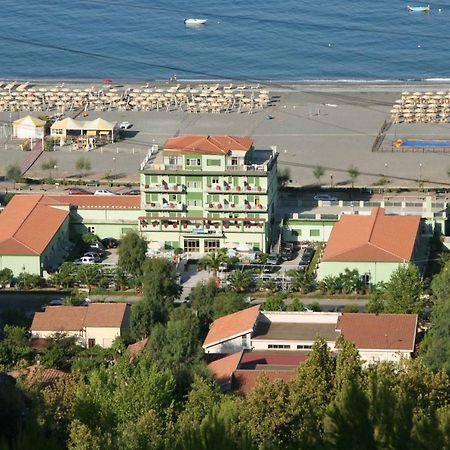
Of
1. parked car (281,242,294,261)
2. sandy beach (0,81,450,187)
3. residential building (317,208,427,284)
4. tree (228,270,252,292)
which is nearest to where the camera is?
tree (228,270,252,292)

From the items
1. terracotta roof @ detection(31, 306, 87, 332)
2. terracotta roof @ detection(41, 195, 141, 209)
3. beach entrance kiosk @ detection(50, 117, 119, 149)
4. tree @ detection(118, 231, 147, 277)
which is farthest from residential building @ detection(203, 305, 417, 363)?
beach entrance kiosk @ detection(50, 117, 119, 149)

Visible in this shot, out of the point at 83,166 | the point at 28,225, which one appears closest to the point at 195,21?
the point at 83,166

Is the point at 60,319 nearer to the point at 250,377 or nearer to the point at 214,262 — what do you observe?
the point at 214,262

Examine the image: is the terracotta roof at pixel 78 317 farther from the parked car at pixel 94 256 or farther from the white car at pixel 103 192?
the white car at pixel 103 192

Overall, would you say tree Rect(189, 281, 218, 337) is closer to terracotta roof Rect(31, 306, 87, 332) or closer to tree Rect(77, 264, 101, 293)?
terracotta roof Rect(31, 306, 87, 332)

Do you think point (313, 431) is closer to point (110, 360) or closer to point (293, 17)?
point (110, 360)

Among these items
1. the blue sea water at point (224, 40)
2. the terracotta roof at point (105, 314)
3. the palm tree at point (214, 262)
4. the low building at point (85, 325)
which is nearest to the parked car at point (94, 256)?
the palm tree at point (214, 262)
